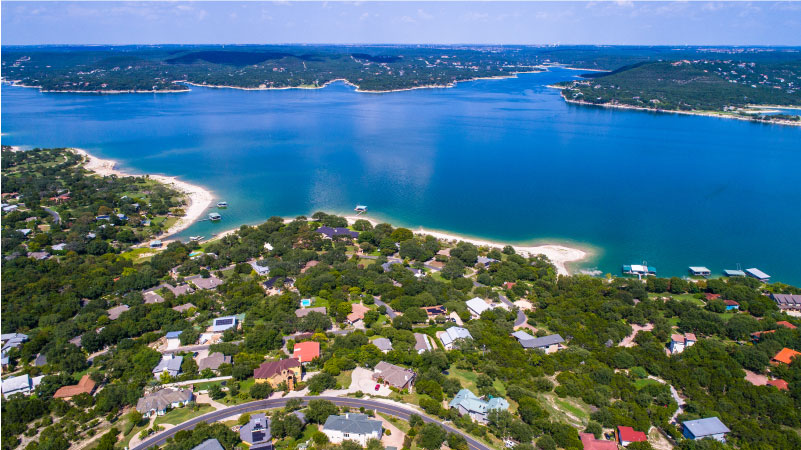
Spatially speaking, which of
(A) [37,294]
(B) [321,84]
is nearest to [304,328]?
(A) [37,294]

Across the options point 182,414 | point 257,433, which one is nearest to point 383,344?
point 257,433

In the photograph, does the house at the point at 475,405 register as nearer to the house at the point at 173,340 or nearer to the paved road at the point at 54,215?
the house at the point at 173,340

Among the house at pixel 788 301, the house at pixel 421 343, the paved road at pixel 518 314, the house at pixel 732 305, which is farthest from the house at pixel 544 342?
the house at pixel 788 301

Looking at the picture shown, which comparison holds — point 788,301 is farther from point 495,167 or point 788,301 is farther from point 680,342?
point 495,167

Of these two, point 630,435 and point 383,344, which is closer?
point 630,435

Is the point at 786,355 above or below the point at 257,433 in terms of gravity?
below
